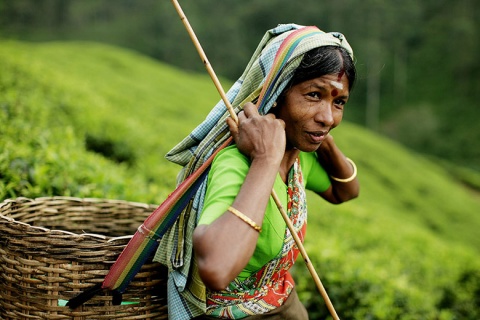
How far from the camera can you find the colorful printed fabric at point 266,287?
198 cm

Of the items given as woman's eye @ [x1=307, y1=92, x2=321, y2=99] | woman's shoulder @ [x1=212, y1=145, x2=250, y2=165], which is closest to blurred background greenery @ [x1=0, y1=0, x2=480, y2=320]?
woman's eye @ [x1=307, y1=92, x2=321, y2=99]

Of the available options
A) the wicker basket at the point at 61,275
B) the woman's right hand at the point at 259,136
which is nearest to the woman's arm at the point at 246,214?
the woman's right hand at the point at 259,136

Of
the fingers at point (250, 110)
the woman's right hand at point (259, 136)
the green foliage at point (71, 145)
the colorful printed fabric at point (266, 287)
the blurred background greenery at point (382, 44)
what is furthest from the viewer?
the blurred background greenery at point (382, 44)

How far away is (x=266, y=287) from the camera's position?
2.06 metres

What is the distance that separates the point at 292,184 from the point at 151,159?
441 cm

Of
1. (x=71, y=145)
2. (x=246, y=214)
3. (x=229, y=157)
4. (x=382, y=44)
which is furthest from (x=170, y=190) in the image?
(x=382, y=44)

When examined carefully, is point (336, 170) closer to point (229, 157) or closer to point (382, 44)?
point (229, 157)

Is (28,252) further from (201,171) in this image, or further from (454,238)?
(454,238)

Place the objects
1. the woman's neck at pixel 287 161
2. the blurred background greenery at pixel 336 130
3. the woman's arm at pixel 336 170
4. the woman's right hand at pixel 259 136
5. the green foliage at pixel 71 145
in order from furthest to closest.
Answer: the blurred background greenery at pixel 336 130 → the green foliage at pixel 71 145 → the woman's arm at pixel 336 170 → the woman's neck at pixel 287 161 → the woman's right hand at pixel 259 136

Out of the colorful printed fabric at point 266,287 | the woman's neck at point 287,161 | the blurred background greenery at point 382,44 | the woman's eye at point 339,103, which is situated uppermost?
the woman's eye at point 339,103

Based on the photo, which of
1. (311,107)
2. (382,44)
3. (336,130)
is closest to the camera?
(311,107)

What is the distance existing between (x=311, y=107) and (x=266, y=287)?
753mm

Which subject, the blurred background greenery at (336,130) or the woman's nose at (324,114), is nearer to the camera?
the woman's nose at (324,114)

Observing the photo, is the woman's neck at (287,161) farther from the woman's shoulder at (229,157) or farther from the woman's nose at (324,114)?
the woman's shoulder at (229,157)
